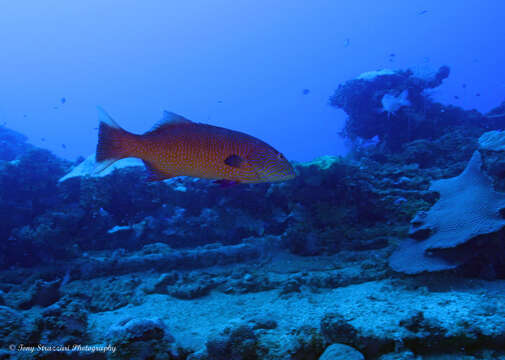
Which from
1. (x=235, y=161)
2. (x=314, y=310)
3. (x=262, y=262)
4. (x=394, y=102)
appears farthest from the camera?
(x=394, y=102)

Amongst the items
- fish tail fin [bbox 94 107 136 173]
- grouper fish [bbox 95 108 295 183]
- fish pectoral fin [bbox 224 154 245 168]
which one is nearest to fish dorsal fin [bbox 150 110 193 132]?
grouper fish [bbox 95 108 295 183]

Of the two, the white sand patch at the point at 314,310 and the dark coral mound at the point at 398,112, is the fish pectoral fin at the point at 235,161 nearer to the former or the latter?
the white sand patch at the point at 314,310

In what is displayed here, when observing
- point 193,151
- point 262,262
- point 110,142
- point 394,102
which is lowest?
point 262,262

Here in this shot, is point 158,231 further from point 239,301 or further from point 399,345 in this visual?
point 399,345

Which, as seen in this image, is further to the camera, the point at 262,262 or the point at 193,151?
the point at 262,262

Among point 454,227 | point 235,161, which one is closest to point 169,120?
point 235,161

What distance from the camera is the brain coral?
3549 millimetres

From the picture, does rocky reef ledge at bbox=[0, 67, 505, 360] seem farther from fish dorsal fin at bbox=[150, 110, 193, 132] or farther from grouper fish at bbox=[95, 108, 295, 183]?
fish dorsal fin at bbox=[150, 110, 193, 132]

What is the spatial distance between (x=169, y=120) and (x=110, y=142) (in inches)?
18.2

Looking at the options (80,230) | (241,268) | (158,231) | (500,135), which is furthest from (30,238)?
(500,135)

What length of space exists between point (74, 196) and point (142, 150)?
8405 mm

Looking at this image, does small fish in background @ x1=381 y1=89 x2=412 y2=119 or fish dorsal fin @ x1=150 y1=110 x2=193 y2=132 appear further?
small fish in background @ x1=381 y1=89 x2=412 y2=119

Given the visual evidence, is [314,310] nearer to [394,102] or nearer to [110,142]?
[110,142]

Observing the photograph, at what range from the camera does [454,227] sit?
3873mm
